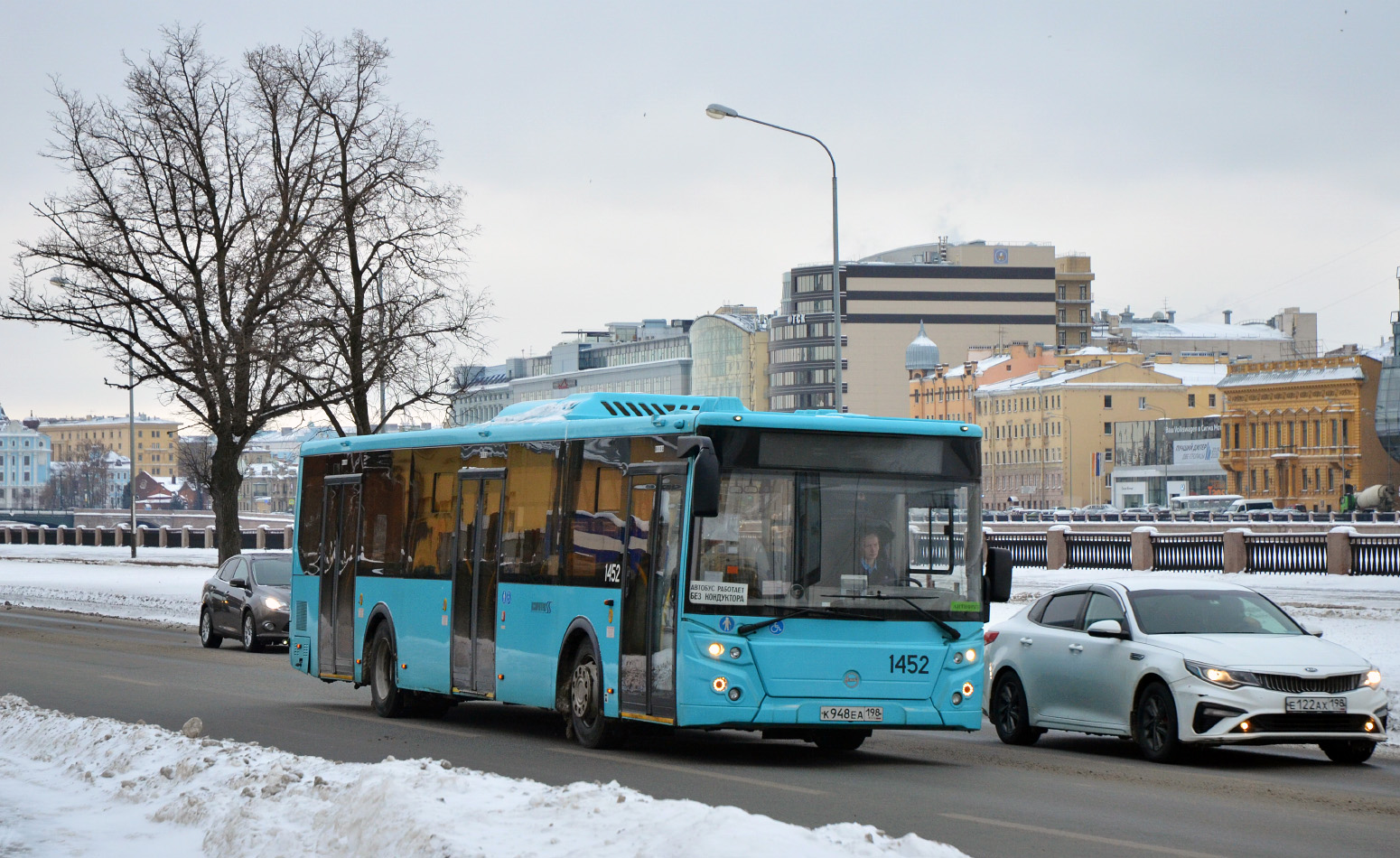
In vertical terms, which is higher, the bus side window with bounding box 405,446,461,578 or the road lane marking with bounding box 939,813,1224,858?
the bus side window with bounding box 405,446,461,578

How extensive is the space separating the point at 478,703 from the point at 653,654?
7.82m

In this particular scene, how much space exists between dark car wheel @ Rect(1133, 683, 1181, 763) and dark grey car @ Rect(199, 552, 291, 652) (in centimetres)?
1822

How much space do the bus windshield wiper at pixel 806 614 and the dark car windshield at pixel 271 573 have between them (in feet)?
62.7

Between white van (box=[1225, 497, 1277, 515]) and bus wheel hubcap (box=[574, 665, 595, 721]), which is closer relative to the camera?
bus wheel hubcap (box=[574, 665, 595, 721])

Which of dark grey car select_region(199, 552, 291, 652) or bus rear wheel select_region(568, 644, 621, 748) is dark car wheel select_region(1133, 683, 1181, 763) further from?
dark grey car select_region(199, 552, 291, 652)

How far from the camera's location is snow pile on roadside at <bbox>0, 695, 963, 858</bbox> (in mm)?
8289

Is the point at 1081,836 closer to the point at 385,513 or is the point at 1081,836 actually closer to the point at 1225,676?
the point at 1225,676

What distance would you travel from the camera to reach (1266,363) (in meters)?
140

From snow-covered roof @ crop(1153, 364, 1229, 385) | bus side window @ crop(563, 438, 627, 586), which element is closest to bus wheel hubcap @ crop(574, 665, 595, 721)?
bus side window @ crop(563, 438, 627, 586)

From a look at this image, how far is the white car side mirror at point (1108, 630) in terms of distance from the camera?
15172mm

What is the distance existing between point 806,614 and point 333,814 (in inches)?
191

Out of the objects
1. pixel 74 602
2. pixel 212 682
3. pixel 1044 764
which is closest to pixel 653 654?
pixel 1044 764

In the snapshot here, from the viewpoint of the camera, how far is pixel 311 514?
21047 mm

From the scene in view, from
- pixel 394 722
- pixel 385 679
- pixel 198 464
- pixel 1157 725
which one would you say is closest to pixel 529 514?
pixel 394 722
